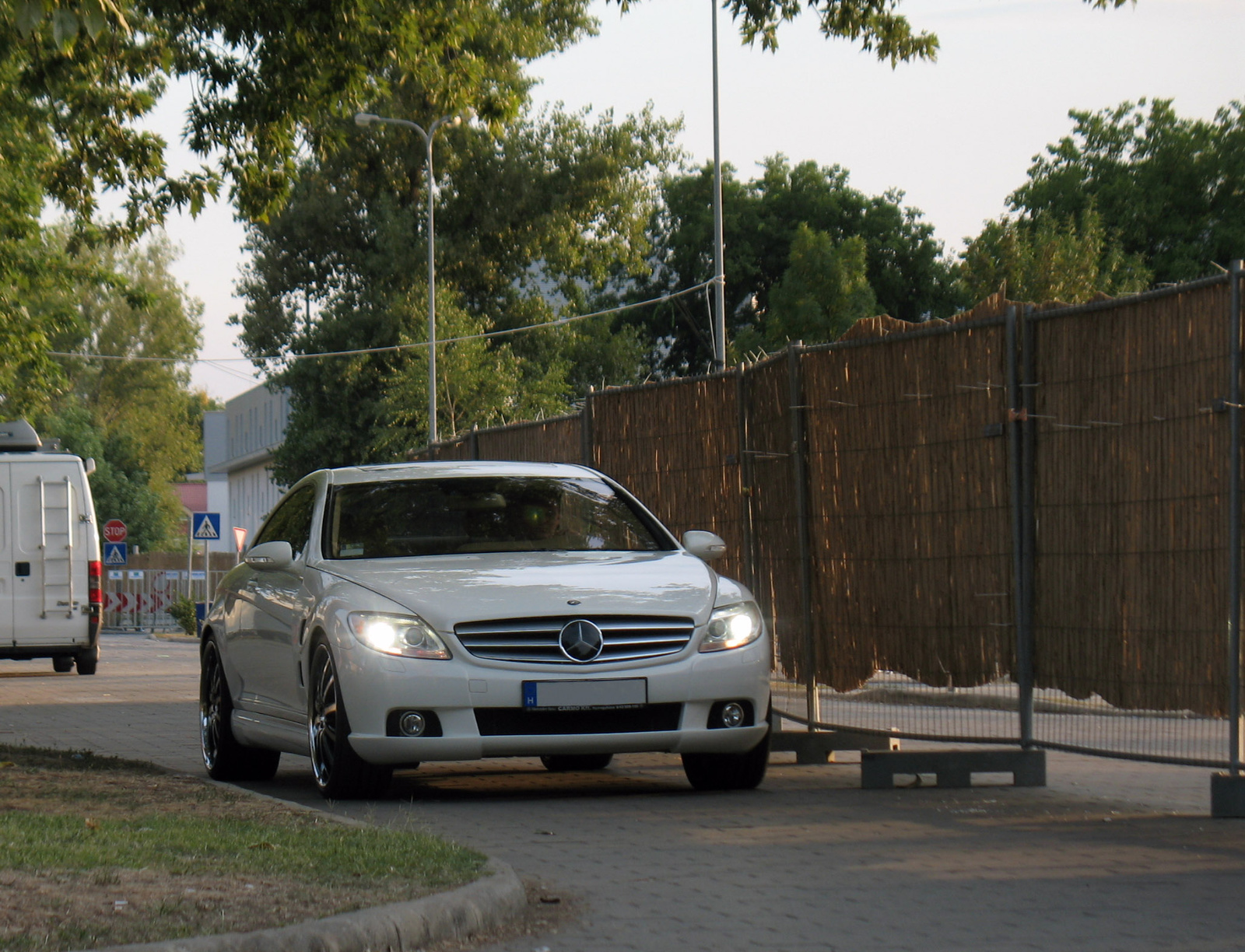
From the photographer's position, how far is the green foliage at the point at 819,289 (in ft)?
187

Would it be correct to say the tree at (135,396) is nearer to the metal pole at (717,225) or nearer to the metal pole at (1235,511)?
the metal pole at (717,225)

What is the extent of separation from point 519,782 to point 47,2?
4.98 metres

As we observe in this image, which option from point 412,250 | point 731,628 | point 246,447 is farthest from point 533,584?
point 246,447

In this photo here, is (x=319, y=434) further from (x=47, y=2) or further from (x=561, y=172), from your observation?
(x=47, y=2)

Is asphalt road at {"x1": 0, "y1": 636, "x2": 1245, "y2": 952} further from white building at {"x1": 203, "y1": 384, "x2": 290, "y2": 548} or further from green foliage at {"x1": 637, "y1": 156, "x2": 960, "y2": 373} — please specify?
white building at {"x1": 203, "y1": 384, "x2": 290, "y2": 548}

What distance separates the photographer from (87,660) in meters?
24.0

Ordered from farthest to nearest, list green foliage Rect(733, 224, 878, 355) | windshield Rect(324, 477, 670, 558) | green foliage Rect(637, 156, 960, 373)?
green foliage Rect(637, 156, 960, 373) → green foliage Rect(733, 224, 878, 355) → windshield Rect(324, 477, 670, 558)

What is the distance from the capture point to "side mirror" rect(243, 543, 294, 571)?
A: 32.4 feet

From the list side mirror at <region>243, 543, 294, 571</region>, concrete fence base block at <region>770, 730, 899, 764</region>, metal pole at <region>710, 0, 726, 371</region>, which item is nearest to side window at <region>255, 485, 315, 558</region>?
side mirror at <region>243, 543, 294, 571</region>

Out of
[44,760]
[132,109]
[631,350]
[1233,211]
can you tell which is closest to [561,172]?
[631,350]

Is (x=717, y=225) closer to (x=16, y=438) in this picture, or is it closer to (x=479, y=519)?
(x=16, y=438)

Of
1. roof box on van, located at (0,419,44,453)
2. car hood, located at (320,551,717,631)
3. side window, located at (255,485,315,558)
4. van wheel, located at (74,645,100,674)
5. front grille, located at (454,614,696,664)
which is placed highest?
roof box on van, located at (0,419,44,453)

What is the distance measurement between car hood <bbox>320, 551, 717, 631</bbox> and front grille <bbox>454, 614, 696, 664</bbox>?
0.14 ft

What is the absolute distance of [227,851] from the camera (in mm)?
6695
